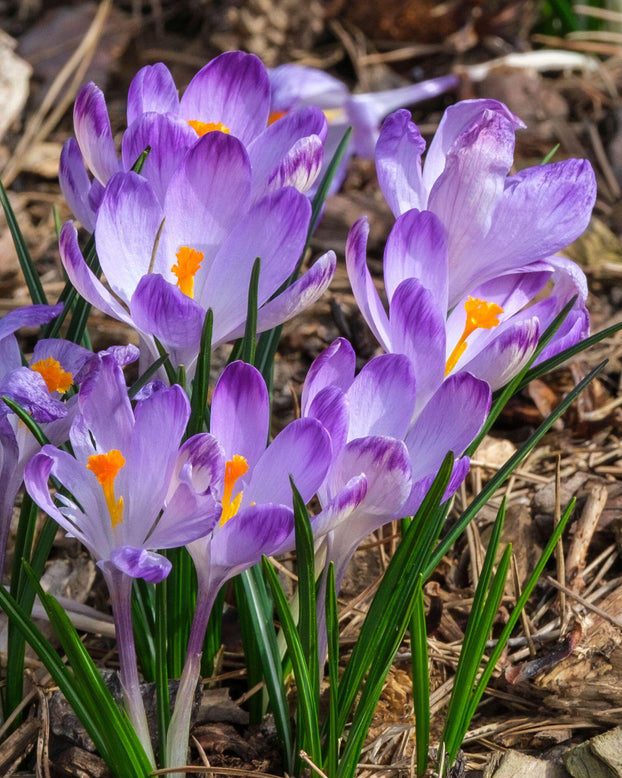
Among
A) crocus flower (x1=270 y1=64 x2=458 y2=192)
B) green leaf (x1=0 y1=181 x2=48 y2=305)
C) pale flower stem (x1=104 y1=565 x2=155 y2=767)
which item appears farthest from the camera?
crocus flower (x1=270 y1=64 x2=458 y2=192)

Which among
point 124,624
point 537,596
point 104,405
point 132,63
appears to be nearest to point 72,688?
point 124,624

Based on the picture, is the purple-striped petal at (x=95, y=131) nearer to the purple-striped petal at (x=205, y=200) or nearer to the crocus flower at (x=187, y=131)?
the crocus flower at (x=187, y=131)

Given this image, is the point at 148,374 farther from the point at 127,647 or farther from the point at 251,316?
the point at 127,647

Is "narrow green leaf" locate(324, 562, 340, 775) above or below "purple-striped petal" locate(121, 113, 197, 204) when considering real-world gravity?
below

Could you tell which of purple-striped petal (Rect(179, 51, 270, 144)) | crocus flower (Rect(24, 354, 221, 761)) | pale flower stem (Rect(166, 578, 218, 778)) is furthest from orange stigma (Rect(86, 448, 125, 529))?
purple-striped petal (Rect(179, 51, 270, 144))

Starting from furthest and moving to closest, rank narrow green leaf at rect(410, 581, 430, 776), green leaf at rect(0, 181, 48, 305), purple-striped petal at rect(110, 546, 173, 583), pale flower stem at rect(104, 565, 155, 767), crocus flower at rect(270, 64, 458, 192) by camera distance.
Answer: crocus flower at rect(270, 64, 458, 192) < green leaf at rect(0, 181, 48, 305) < narrow green leaf at rect(410, 581, 430, 776) < pale flower stem at rect(104, 565, 155, 767) < purple-striped petal at rect(110, 546, 173, 583)

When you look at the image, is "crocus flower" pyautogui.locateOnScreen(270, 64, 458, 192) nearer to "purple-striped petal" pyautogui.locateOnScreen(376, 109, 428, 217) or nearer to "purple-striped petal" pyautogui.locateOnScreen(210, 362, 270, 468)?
"purple-striped petal" pyautogui.locateOnScreen(376, 109, 428, 217)

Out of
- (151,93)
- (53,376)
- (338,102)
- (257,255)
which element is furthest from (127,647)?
(338,102)
